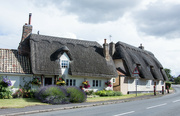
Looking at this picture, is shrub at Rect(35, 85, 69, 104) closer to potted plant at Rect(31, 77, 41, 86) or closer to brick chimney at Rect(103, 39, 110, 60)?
potted plant at Rect(31, 77, 41, 86)

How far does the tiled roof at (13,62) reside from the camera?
64.0ft

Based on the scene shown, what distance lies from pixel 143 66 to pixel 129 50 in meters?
3.79

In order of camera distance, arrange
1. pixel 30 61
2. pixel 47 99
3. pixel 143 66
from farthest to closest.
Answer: pixel 143 66
pixel 30 61
pixel 47 99

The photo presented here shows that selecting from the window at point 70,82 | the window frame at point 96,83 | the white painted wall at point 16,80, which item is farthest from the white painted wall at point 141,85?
the white painted wall at point 16,80

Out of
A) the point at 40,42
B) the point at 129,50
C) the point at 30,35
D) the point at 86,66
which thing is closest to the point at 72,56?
the point at 86,66

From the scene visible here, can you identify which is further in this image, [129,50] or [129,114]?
[129,50]

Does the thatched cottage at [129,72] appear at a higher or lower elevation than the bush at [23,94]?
higher

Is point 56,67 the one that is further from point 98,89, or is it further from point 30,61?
point 98,89

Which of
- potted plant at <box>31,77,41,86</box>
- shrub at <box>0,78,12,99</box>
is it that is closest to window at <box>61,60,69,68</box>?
potted plant at <box>31,77,41,86</box>

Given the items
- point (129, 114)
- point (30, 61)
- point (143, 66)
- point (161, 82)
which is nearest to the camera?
point (129, 114)

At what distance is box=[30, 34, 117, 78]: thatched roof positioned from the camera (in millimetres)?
21664

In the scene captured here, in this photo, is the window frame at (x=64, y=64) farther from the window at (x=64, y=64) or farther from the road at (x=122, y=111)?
the road at (x=122, y=111)

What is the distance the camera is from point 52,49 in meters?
24.1

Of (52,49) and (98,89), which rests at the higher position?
(52,49)
